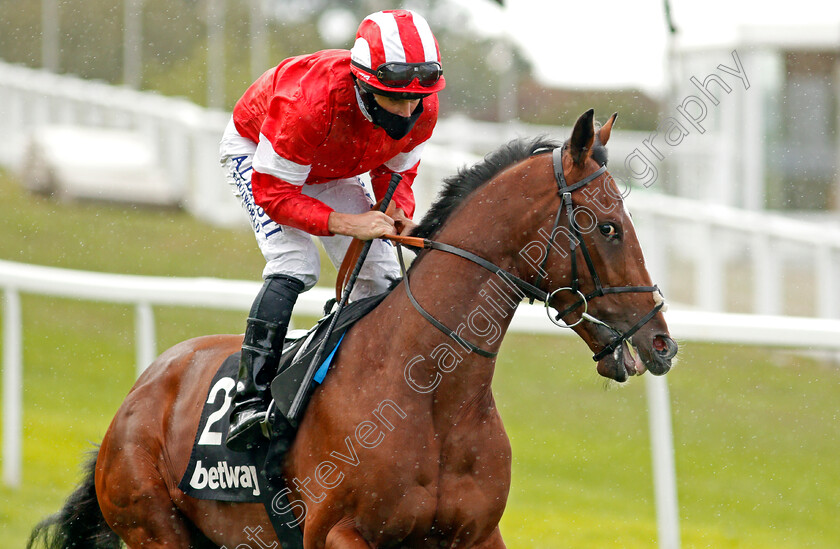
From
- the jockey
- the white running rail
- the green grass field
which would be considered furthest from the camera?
the green grass field

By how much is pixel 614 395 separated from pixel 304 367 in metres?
4.20

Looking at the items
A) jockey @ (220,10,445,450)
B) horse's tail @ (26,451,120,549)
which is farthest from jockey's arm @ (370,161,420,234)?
horse's tail @ (26,451,120,549)

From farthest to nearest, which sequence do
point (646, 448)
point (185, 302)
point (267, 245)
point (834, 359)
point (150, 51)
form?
point (150, 51)
point (834, 359)
point (646, 448)
point (185, 302)
point (267, 245)

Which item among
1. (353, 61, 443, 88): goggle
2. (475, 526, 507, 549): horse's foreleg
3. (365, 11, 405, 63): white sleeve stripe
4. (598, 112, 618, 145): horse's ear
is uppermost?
(365, 11, 405, 63): white sleeve stripe

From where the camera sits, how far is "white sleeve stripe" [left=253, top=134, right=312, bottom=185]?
9.61 feet

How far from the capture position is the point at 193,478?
3322mm

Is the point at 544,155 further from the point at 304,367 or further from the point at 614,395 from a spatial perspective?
the point at 614,395

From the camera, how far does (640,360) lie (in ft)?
8.69

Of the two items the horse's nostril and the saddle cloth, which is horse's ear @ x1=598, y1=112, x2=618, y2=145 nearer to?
the horse's nostril

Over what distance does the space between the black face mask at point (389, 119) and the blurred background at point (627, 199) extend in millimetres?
786

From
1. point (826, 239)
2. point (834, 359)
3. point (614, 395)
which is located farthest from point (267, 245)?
point (826, 239)

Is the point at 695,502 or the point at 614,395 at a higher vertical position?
the point at 695,502

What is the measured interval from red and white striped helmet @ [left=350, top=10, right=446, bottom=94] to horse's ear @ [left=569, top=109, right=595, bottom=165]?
18.2 inches

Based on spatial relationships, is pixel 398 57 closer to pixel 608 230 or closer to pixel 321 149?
pixel 321 149
